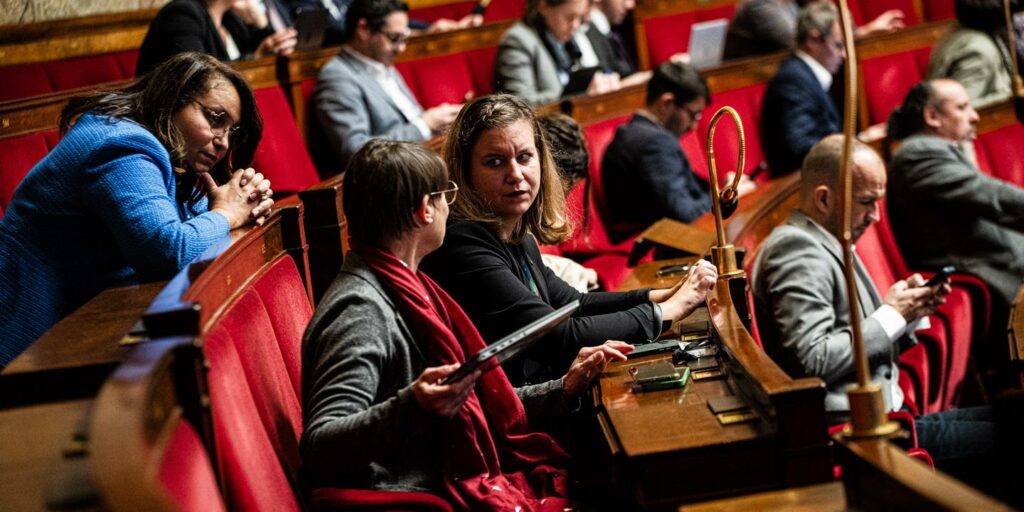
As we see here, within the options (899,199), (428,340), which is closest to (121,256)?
(428,340)

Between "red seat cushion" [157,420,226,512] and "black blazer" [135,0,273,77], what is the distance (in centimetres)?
98

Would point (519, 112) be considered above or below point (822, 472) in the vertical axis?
above

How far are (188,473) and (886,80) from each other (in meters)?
2.64

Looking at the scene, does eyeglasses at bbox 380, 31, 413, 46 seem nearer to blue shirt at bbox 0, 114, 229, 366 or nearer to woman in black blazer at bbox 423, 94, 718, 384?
woman in black blazer at bbox 423, 94, 718, 384

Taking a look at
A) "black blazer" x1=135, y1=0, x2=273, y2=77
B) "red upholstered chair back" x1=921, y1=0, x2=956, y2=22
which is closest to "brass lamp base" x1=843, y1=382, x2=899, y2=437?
"black blazer" x1=135, y1=0, x2=273, y2=77

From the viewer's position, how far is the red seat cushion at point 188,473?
2.05 ft

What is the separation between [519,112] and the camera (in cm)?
118

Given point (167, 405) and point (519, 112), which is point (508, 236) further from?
point (167, 405)

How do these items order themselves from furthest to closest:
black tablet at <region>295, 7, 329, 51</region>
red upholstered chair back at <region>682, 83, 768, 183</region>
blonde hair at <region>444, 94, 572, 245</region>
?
1. red upholstered chair back at <region>682, 83, 768, 183</region>
2. black tablet at <region>295, 7, 329, 51</region>
3. blonde hair at <region>444, 94, 572, 245</region>

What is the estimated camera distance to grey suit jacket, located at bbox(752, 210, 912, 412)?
53.9 inches

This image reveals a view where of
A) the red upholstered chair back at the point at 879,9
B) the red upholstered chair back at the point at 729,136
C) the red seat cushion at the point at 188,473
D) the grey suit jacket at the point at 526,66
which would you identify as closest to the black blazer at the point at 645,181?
the red upholstered chair back at the point at 729,136

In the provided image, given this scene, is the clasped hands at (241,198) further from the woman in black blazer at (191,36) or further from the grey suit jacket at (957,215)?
the grey suit jacket at (957,215)

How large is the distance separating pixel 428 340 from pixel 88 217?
373 millimetres

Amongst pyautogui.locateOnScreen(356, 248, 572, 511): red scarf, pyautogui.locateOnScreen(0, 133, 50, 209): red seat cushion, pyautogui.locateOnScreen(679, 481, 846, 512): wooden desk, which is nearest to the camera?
pyautogui.locateOnScreen(679, 481, 846, 512): wooden desk
